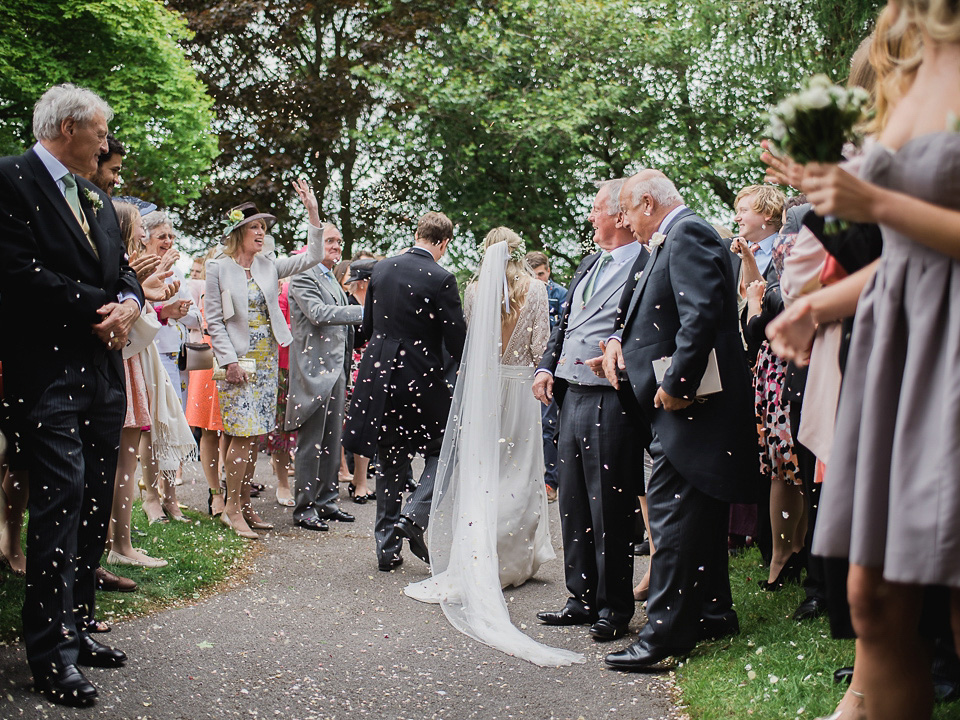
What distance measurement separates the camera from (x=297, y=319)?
8109 mm

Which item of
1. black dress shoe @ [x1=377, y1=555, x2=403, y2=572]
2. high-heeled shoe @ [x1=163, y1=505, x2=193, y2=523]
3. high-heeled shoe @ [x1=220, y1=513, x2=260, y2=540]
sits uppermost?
black dress shoe @ [x1=377, y1=555, x2=403, y2=572]

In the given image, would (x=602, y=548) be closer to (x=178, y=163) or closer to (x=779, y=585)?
(x=779, y=585)

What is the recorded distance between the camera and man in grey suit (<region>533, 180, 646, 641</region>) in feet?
16.4

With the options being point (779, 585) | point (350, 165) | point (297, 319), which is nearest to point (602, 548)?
point (779, 585)

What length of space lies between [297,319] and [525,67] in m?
10.2

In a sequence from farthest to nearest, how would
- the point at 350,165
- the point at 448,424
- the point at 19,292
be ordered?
the point at 350,165
the point at 448,424
the point at 19,292

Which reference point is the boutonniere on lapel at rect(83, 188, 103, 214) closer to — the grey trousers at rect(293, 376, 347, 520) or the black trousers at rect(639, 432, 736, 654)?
the black trousers at rect(639, 432, 736, 654)

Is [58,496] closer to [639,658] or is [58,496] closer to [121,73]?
[639,658]

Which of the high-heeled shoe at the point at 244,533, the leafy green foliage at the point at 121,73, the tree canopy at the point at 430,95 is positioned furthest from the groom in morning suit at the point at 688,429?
the leafy green foliage at the point at 121,73

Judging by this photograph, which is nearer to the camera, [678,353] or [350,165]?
[678,353]

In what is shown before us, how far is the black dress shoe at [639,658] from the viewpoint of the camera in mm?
4344

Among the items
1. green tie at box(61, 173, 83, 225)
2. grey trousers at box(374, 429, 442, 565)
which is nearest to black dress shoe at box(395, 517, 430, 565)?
grey trousers at box(374, 429, 442, 565)

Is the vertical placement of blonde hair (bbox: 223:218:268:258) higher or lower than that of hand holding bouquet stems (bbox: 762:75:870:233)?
lower

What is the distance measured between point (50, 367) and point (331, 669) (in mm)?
1859
